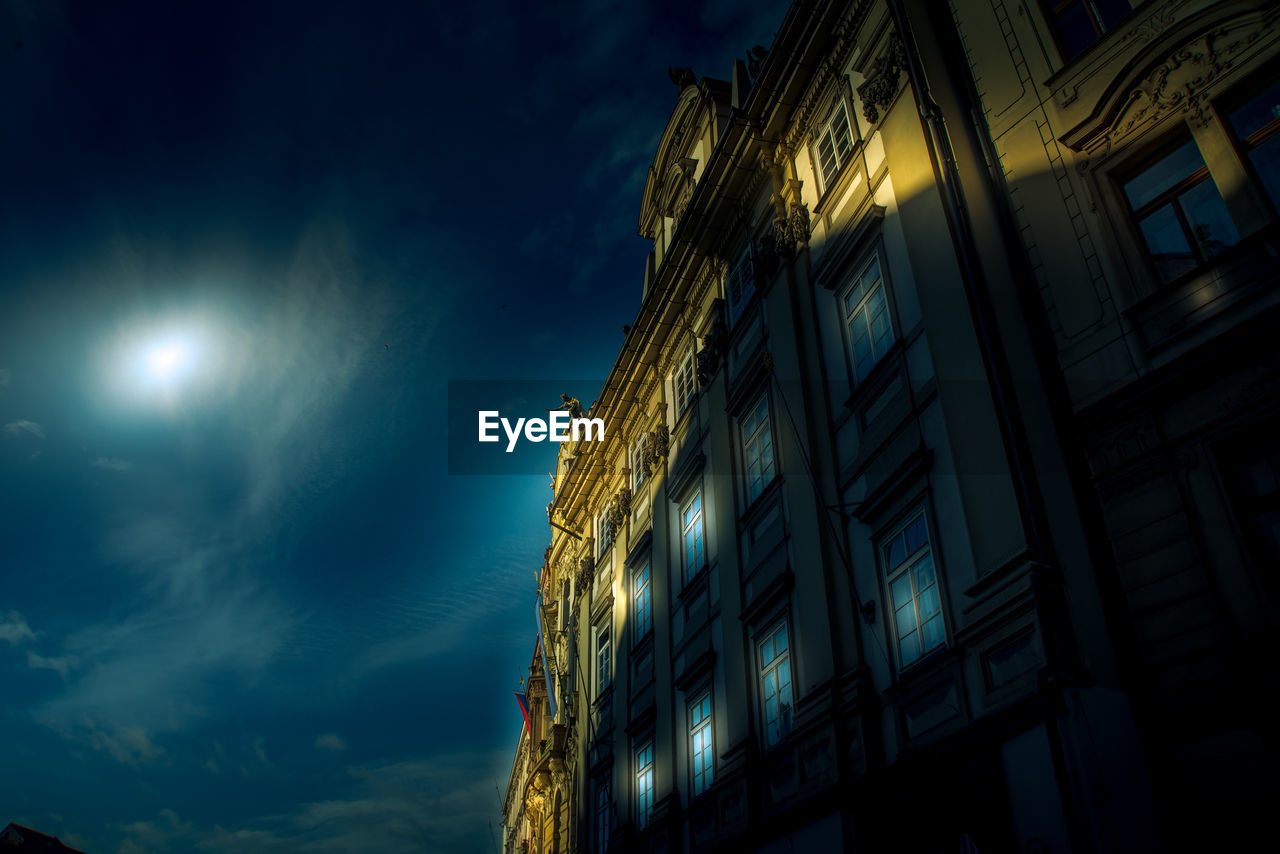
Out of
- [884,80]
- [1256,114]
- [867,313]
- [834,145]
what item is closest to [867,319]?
[867,313]

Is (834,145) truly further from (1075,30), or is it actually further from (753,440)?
(753,440)

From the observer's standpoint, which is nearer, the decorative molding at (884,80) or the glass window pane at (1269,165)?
the glass window pane at (1269,165)

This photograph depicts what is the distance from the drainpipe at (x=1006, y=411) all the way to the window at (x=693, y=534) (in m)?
9.65

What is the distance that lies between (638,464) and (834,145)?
479 inches

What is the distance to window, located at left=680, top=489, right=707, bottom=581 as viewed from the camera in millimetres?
19688

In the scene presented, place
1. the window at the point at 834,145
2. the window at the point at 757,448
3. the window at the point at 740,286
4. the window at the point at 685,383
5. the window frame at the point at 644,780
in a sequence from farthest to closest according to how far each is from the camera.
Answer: the window at the point at 685,383 → the window frame at the point at 644,780 → the window at the point at 740,286 → the window at the point at 757,448 → the window at the point at 834,145

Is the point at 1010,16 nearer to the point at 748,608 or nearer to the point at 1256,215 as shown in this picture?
the point at 1256,215

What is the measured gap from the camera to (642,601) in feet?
76.7

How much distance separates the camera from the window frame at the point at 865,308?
13195 millimetres

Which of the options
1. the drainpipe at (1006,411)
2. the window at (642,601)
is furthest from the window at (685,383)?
the drainpipe at (1006,411)

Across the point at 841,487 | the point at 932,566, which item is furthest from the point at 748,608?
the point at 932,566

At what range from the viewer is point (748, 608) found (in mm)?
16031

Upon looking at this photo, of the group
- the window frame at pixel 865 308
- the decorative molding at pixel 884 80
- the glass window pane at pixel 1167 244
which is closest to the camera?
the glass window pane at pixel 1167 244

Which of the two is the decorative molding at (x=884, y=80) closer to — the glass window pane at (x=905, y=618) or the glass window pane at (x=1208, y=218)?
the glass window pane at (x=1208, y=218)
